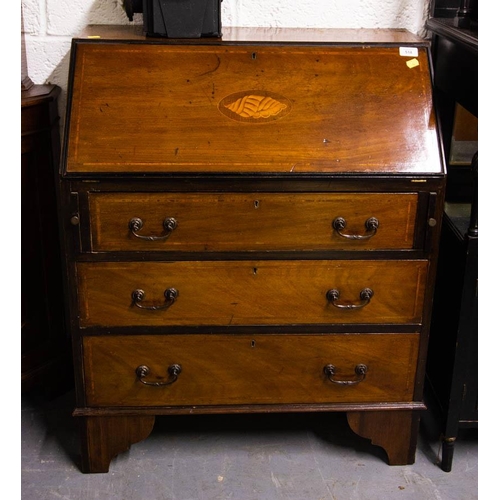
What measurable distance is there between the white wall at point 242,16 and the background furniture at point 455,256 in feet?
0.47

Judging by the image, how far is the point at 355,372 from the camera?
89.6 inches

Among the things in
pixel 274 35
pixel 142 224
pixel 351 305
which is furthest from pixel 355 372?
pixel 274 35

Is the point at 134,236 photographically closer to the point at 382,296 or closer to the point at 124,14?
the point at 382,296

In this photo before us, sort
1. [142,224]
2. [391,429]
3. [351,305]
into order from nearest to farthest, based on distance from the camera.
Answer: [142,224] < [351,305] < [391,429]

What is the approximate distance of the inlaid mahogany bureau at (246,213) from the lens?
6.67ft

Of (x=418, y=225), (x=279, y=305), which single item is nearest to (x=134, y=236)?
(x=279, y=305)

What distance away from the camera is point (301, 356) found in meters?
2.25

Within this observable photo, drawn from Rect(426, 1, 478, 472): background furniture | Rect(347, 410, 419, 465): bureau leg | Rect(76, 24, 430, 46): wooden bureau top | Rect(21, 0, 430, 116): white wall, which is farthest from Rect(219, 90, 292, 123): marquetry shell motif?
Rect(347, 410, 419, 465): bureau leg

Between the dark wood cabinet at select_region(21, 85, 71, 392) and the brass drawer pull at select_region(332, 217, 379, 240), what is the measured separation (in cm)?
104

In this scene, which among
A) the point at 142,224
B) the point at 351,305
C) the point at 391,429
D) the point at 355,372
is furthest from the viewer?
the point at 391,429

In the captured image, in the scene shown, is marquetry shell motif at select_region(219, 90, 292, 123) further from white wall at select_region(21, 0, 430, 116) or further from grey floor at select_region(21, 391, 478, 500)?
grey floor at select_region(21, 391, 478, 500)

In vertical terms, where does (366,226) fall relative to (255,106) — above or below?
below

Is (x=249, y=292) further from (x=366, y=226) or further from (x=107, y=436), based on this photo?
(x=107, y=436)

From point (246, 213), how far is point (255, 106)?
1.01 feet
